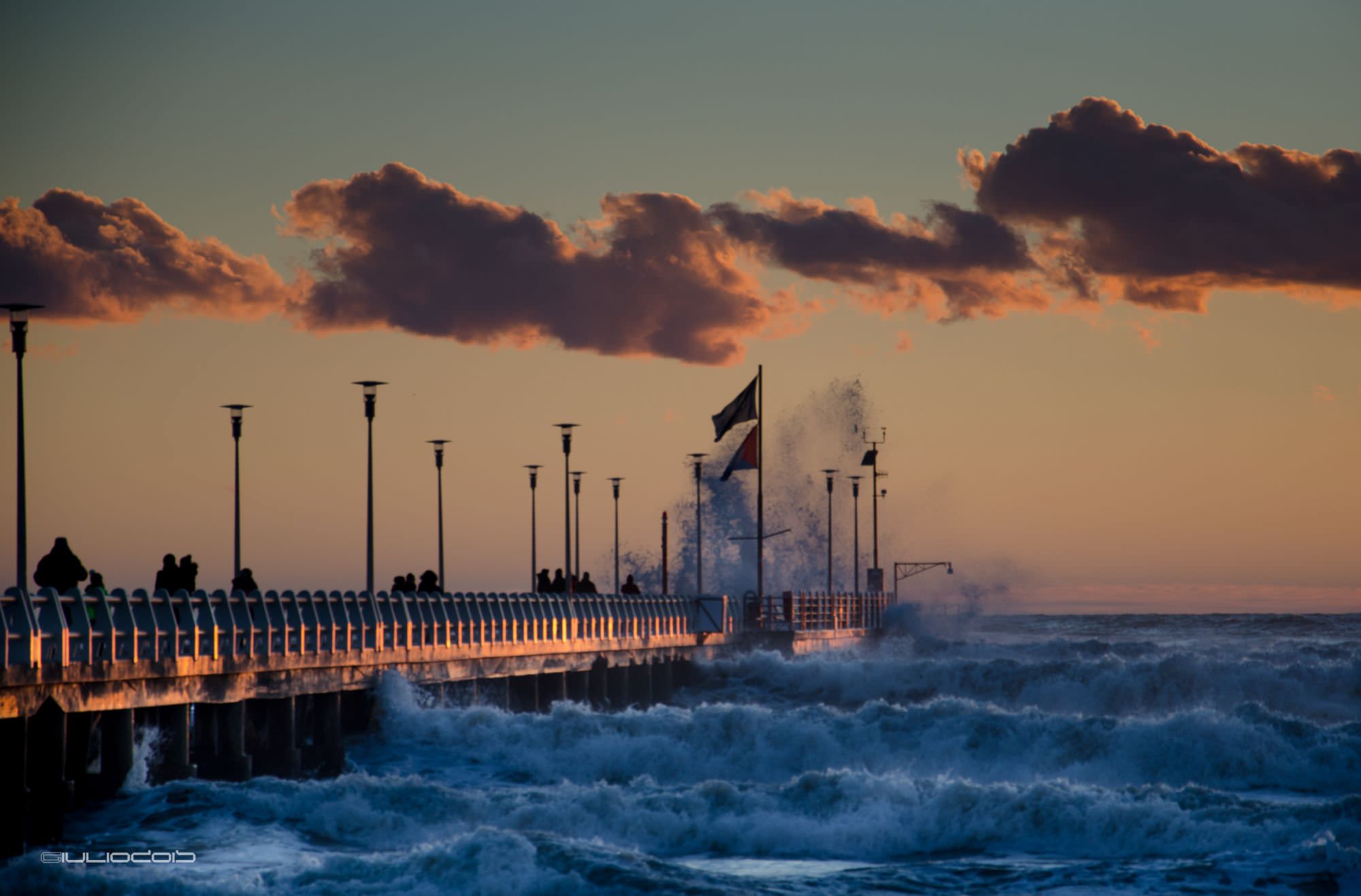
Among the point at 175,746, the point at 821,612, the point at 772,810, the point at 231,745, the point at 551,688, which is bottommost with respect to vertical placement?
the point at 772,810

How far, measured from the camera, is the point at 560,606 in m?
59.7

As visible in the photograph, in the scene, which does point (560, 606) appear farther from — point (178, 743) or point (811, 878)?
point (811, 878)

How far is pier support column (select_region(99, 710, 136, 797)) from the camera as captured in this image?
105ft

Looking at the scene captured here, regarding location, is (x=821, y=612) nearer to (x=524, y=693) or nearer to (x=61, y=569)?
(x=524, y=693)

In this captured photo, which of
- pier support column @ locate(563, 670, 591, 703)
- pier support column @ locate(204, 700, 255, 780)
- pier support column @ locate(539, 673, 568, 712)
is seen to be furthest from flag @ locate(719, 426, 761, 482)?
pier support column @ locate(204, 700, 255, 780)

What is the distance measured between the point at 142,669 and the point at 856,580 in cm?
8326

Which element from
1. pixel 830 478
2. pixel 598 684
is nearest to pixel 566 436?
pixel 598 684

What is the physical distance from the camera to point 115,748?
3234 centimetres

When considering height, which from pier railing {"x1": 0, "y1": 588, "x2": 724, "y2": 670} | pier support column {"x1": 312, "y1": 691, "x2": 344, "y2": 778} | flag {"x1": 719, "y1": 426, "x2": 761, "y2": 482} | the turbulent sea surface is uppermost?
flag {"x1": 719, "y1": 426, "x2": 761, "y2": 482}

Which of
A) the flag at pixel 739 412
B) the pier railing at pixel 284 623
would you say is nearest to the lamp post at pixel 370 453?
the pier railing at pixel 284 623

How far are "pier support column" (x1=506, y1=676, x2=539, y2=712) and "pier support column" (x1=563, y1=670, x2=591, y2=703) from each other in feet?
9.30

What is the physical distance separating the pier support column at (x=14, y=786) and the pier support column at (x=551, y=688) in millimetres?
28219

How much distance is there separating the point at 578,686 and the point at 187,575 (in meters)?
22.5

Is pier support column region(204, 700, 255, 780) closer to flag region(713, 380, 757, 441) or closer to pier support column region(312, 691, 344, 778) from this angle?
pier support column region(312, 691, 344, 778)
